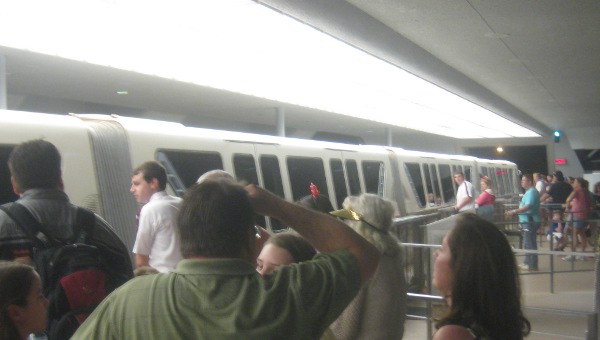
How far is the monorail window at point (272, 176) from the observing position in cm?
1070

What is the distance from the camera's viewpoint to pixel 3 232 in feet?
11.0

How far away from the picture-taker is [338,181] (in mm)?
13680

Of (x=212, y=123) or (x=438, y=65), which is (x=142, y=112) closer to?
(x=212, y=123)

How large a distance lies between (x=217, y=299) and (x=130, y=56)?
1154 cm

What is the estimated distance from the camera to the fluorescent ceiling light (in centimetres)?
977

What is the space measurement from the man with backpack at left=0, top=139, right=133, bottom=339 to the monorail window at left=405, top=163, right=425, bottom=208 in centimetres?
1538

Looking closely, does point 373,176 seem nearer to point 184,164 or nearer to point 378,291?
point 184,164

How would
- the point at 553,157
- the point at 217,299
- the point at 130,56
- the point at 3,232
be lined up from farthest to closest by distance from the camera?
1. the point at 553,157
2. the point at 130,56
3. the point at 3,232
4. the point at 217,299

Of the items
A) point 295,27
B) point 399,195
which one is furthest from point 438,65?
point 295,27

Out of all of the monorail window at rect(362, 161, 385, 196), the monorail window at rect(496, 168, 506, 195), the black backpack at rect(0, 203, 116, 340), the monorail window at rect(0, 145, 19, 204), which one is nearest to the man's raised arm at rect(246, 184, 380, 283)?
the black backpack at rect(0, 203, 116, 340)

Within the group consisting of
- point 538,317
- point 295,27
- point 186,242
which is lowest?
point 538,317

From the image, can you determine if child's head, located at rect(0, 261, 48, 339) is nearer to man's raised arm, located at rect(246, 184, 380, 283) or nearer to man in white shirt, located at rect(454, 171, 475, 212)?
man's raised arm, located at rect(246, 184, 380, 283)

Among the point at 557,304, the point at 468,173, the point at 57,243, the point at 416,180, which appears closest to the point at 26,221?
the point at 57,243

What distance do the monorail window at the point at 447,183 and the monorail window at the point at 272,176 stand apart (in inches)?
496
